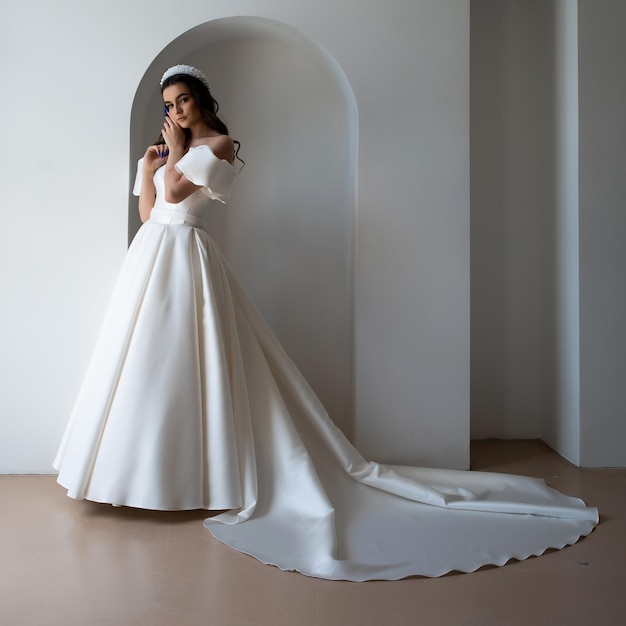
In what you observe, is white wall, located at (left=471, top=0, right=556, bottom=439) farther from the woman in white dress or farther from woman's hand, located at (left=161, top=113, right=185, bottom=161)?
woman's hand, located at (left=161, top=113, right=185, bottom=161)

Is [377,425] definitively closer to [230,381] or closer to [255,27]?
[230,381]

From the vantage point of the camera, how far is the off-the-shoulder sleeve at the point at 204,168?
286 centimetres

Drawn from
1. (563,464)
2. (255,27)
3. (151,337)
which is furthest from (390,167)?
(563,464)

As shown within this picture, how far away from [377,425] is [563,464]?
1089 millimetres

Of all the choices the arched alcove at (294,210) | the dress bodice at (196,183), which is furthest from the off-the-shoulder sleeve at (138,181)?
the arched alcove at (294,210)

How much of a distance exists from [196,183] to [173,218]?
24 centimetres

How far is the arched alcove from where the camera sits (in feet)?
12.9

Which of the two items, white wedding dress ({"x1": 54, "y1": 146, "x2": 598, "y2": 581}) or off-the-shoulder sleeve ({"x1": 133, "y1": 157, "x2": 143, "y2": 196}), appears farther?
off-the-shoulder sleeve ({"x1": 133, "y1": 157, "x2": 143, "y2": 196})

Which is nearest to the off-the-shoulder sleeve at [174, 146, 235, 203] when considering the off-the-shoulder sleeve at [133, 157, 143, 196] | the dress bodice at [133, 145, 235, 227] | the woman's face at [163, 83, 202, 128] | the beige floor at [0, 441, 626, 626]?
the dress bodice at [133, 145, 235, 227]

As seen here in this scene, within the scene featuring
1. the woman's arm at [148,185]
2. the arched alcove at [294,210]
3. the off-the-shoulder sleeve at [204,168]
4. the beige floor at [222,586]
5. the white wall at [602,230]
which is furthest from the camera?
the arched alcove at [294,210]

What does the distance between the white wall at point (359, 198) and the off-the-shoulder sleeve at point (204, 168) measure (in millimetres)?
646

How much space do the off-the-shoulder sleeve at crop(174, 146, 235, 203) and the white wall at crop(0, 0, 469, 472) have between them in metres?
0.65

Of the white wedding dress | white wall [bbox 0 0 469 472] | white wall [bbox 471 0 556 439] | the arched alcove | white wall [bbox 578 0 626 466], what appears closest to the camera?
the white wedding dress

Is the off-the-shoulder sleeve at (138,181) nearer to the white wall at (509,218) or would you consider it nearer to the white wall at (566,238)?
the white wall at (509,218)
